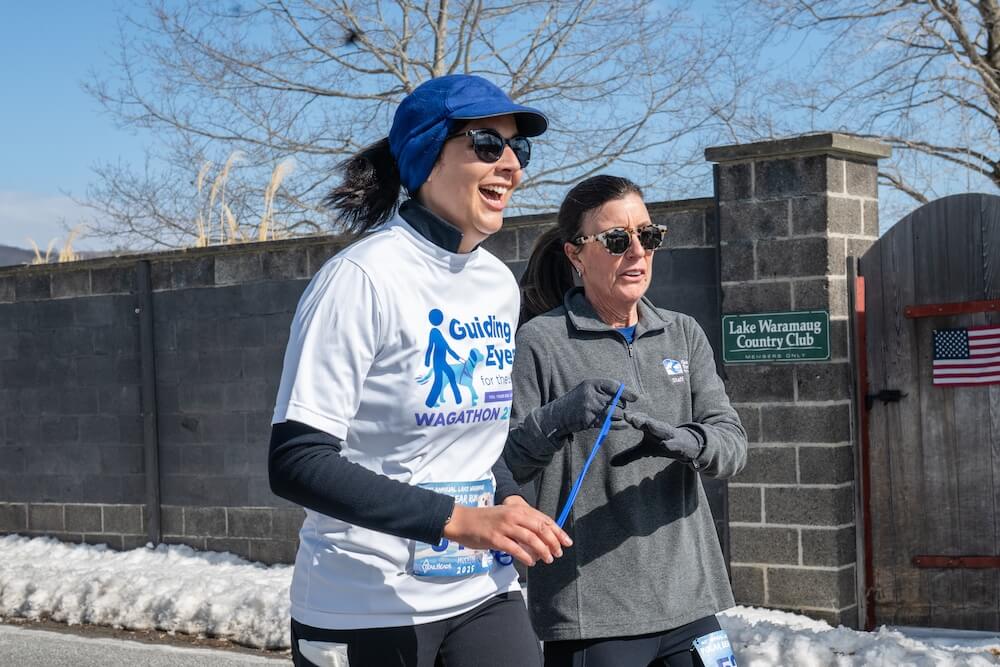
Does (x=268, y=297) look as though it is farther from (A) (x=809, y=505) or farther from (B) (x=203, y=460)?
(A) (x=809, y=505)

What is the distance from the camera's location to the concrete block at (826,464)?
22.9 ft

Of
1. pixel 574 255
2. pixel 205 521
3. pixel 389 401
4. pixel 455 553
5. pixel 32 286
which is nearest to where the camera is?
pixel 389 401

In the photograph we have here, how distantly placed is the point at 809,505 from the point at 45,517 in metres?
6.44

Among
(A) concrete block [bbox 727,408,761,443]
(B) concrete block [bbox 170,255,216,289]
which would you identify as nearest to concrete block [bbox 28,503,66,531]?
(B) concrete block [bbox 170,255,216,289]

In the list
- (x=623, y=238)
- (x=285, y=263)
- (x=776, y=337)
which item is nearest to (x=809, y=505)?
(x=776, y=337)

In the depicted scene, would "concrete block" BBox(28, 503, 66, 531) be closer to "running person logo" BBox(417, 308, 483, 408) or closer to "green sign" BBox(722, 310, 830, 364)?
"green sign" BBox(722, 310, 830, 364)

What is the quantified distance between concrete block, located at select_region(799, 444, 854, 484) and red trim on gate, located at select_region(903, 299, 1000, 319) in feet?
2.67

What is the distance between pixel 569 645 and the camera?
3.24m

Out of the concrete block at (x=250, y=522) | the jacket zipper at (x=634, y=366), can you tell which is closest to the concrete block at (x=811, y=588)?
the concrete block at (x=250, y=522)

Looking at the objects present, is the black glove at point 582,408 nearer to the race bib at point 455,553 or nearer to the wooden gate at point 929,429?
the race bib at point 455,553

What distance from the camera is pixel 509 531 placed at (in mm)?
2287

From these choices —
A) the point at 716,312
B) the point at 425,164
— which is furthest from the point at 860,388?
the point at 425,164

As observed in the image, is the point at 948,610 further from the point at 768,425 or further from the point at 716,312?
the point at 716,312

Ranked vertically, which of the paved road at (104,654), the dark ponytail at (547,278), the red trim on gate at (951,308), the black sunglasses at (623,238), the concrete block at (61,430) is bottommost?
the paved road at (104,654)
